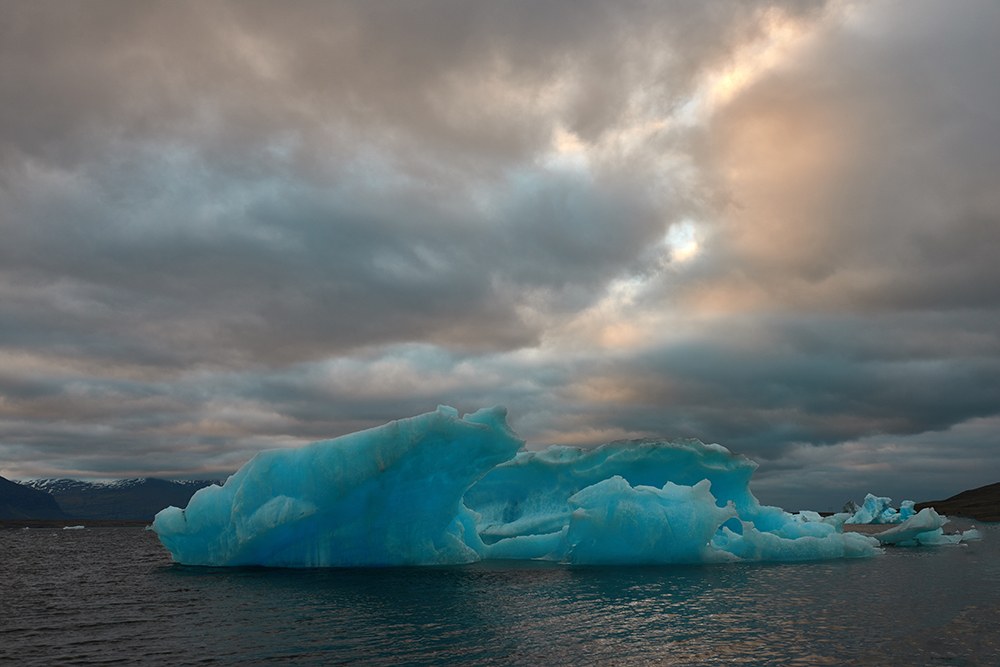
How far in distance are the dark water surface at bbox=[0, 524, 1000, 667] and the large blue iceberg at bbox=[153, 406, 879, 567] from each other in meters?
1.40

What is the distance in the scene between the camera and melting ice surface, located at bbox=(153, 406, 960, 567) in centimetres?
2167

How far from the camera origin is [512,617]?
14.3 metres

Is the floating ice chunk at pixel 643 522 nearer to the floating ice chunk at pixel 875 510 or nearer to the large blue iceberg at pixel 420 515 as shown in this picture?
the large blue iceberg at pixel 420 515

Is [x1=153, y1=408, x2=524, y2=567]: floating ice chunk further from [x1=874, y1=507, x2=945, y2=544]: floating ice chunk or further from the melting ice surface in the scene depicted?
[x1=874, y1=507, x2=945, y2=544]: floating ice chunk

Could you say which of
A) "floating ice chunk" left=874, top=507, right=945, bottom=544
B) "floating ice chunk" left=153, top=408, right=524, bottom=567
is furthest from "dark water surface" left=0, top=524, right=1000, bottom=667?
"floating ice chunk" left=874, top=507, right=945, bottom=544

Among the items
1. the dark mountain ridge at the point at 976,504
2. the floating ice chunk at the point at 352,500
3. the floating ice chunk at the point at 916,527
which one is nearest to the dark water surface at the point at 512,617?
the floating ice chunk at the point at 352,500

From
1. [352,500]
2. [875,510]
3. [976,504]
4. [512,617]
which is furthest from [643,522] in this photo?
[976,504]

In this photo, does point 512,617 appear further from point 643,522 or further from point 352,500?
point 643,522

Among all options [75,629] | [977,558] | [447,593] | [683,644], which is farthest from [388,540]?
[977,558]

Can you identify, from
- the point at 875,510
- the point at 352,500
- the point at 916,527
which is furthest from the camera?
the point at 875,510

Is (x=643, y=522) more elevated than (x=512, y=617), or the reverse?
(x=643, y=522)

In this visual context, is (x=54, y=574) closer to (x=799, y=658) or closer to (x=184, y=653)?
(x=184, y=653)

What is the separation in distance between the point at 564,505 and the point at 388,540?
13.0 m

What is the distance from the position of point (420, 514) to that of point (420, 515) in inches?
2.7
